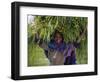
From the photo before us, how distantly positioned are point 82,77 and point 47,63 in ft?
0.61

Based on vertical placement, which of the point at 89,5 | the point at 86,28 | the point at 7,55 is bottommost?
the point at 7,55

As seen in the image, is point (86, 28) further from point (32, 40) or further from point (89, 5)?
point (32, 40)

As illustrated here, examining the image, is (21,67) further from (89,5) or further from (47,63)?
(89,5)

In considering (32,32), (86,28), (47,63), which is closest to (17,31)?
(32,32)

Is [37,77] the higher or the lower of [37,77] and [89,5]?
the lower

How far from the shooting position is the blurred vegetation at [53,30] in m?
1.21

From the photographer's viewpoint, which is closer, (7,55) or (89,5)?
(7,55)

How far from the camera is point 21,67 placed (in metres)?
1.19

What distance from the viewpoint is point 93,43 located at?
1.34 m

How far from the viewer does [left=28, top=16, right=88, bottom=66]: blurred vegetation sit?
1.21m

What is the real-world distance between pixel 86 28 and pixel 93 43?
8cm

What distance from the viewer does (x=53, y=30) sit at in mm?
1249

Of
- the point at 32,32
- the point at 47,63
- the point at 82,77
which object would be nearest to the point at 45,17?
the point at 32,32

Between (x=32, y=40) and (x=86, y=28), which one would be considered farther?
(x=86, y=28)
